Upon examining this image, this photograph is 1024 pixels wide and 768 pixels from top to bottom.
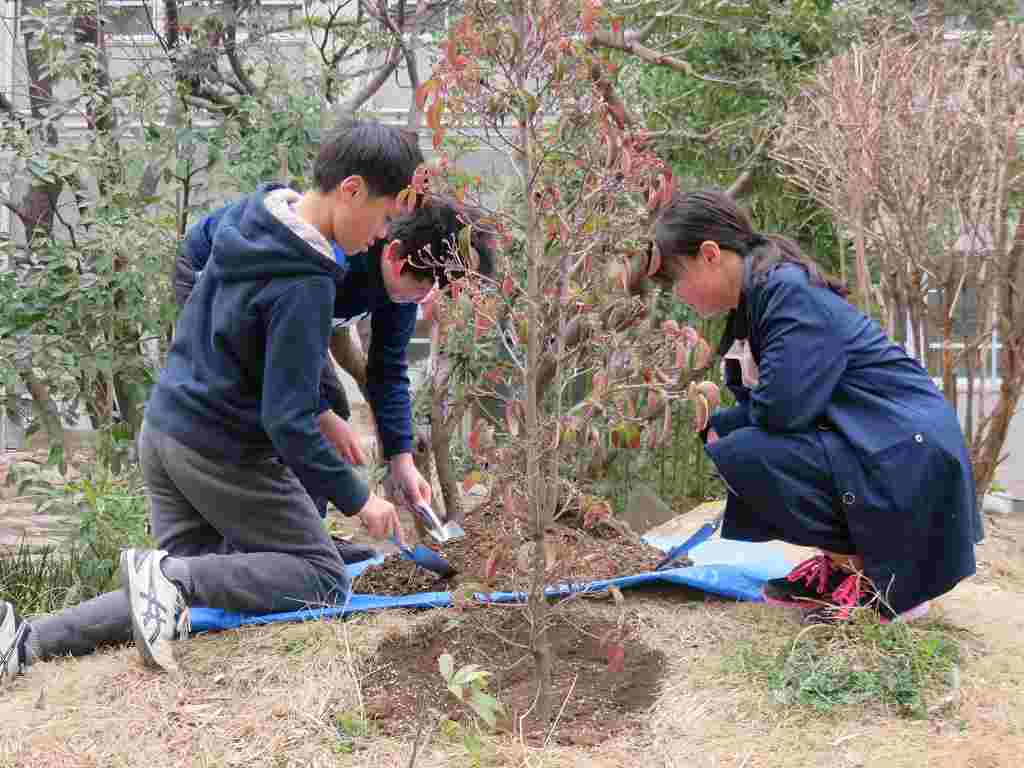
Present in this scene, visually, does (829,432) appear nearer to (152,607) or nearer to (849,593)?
(849,593)

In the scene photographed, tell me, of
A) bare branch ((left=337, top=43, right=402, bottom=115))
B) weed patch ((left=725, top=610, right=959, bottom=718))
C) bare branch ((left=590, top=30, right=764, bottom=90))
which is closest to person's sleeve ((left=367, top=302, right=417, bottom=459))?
bare branch ((left=590, top=30, right=764, bottom=90))

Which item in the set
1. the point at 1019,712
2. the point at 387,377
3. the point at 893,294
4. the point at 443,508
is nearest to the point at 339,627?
the point at 387,377

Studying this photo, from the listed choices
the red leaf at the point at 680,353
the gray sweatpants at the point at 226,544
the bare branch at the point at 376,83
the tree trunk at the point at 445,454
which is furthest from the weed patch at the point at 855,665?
the bare branch at the point at 376,83

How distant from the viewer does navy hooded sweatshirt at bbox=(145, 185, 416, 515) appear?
2.58 meters

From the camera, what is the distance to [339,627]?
275 centimetres

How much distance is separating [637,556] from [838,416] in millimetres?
1057

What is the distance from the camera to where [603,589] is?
114 inches

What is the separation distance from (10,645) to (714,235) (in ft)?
6.70

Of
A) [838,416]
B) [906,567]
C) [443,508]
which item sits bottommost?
[443,508]

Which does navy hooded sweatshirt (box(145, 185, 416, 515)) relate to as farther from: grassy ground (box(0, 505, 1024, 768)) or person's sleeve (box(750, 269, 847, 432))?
person's sleeve (box(750, 269, 847, 432))

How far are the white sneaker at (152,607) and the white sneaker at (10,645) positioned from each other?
0.27 m

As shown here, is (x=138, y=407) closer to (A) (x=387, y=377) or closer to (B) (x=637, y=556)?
(A) (x=387, y=377)

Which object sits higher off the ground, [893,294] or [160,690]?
[893,294]

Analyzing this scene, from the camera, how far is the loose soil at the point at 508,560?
2299mm
